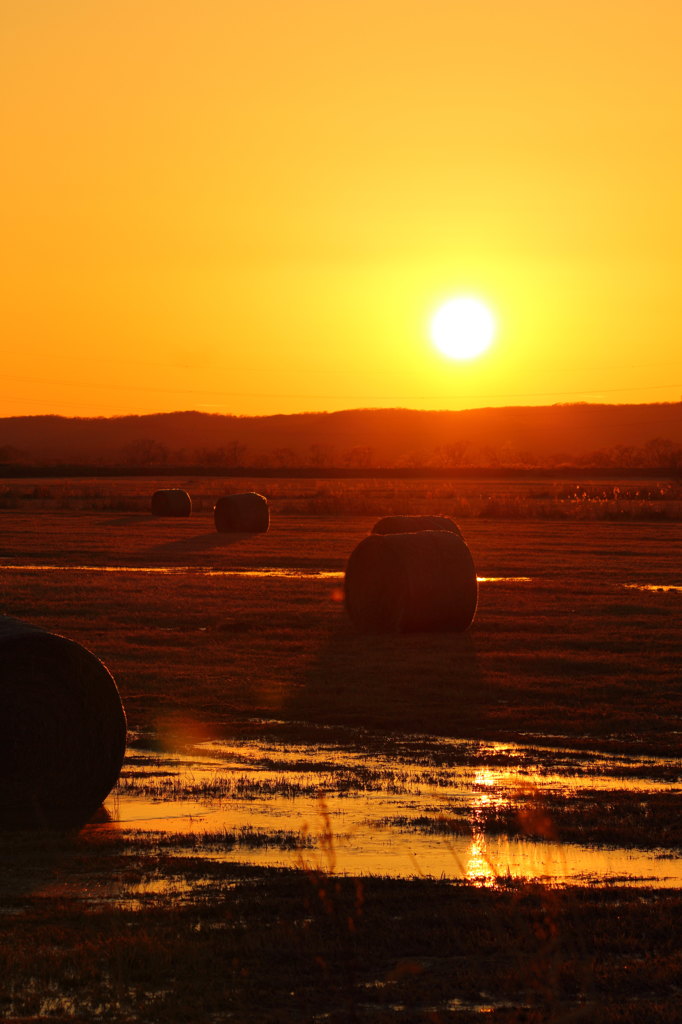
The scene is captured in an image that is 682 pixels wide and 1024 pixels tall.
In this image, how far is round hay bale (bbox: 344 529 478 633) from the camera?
2266 centimetres

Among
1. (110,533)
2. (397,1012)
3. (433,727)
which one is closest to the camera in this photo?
(397,1012)

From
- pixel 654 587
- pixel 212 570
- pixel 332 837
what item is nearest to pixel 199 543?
pixel 212 570

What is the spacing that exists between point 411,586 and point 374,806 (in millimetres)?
11121

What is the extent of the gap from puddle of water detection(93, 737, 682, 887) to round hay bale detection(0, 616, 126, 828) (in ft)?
1.35

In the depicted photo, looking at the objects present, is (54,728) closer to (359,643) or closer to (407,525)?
(359,643)

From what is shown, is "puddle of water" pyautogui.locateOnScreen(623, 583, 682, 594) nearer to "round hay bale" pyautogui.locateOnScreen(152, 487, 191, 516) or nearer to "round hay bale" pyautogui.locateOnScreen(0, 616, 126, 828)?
"round hay bale" pyautogui.locateOnScreen(0, 616, 126, 828)

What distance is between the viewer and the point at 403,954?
7879 mm

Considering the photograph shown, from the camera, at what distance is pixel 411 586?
22.5m

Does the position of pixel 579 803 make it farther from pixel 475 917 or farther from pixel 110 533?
pixel 110 533

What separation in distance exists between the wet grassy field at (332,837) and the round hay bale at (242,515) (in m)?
15.6

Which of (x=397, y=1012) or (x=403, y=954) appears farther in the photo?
(x=403, y=954)

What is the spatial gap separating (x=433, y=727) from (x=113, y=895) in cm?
645

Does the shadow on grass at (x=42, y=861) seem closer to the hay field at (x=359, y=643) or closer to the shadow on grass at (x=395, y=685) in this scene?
the hay field at (x=359, y=643)

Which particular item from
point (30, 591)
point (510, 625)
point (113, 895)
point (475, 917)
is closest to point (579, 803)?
point (475, 917)
